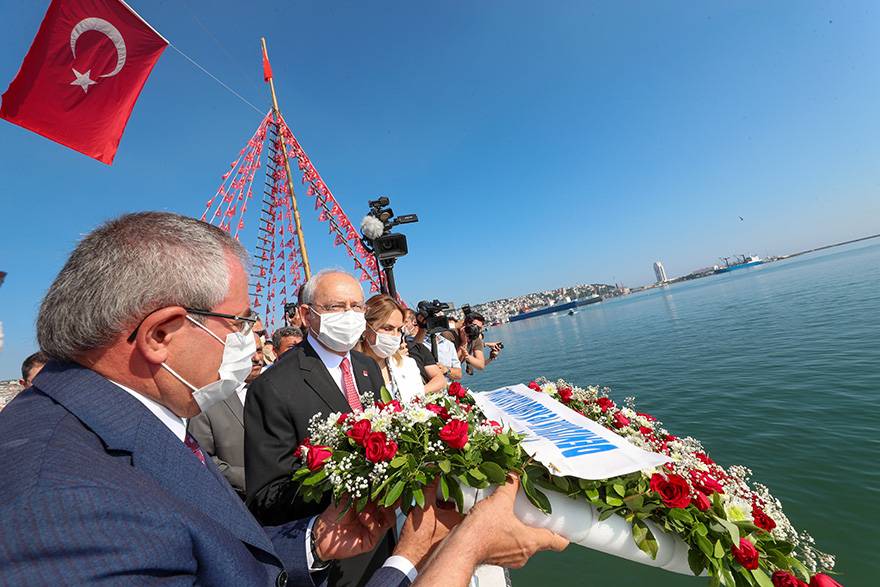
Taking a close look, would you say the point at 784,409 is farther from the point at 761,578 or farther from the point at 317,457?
the point at 317,457

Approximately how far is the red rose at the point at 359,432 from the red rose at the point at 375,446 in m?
0.03

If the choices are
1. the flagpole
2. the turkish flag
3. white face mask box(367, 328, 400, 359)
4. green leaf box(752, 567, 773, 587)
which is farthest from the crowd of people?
the flagpole

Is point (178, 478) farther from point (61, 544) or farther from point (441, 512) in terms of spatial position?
point (441, 512)

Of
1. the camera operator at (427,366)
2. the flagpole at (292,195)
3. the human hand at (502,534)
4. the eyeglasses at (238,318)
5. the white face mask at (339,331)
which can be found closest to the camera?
the eyeglasses at (238,318)

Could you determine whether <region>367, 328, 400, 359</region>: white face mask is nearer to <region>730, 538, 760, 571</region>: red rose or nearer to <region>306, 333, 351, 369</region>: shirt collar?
<region>306, 333, 351, 369</region>: shirt collar

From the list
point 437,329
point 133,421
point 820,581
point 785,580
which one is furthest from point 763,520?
point 437,329

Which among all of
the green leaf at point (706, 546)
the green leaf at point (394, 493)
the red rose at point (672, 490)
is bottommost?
the green leaf at point (706, 546)

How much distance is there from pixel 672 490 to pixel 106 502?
205 cm

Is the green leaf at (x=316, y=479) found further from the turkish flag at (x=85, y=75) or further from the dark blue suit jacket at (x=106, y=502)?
the turkish flag at (x=85, y=75)

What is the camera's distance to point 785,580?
1.60 m

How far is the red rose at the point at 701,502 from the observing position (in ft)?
5.36

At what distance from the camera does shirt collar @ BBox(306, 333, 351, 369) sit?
115 inches

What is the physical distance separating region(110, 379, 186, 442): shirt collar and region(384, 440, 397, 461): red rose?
2.71ft

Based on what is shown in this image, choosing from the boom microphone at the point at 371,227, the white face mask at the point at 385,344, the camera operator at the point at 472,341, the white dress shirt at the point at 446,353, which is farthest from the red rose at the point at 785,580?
the camera operator at the point at 472,341
